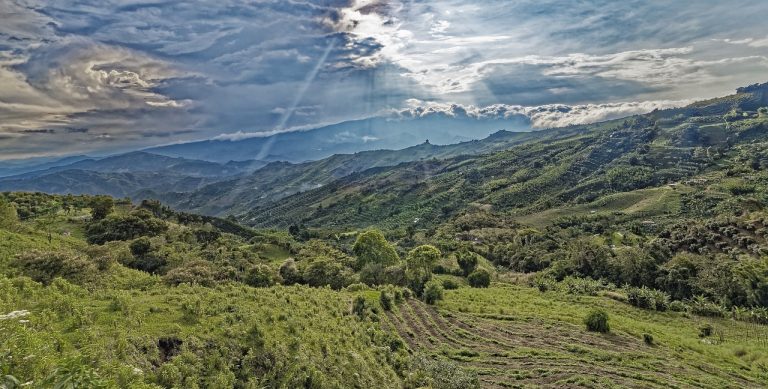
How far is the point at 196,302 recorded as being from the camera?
1004 inches

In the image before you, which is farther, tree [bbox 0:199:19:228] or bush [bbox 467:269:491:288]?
bush [bbox 467:269:491:288]

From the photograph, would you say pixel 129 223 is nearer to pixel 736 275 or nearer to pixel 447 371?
pixel 447 371

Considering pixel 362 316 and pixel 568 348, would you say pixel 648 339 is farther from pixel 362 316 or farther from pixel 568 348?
pixel 362 316

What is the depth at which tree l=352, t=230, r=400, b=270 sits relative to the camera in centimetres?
8006

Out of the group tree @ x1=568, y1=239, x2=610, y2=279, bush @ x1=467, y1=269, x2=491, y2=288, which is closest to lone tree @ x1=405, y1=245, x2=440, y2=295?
bush @ x1=467, y1=269, x2=491, y2=288

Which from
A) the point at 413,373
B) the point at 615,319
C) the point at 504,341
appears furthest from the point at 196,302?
the point at 615,319

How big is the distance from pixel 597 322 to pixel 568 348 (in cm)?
735

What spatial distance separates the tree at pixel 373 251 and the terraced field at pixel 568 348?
26020 millimetres

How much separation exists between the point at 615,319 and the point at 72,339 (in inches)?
2105

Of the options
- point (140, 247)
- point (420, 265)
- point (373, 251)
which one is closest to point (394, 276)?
point (420, 265)

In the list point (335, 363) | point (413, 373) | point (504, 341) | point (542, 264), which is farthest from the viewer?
point (542, 264)

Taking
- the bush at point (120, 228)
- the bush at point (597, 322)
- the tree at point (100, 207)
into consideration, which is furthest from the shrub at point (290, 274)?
the tree at point (100, 207)

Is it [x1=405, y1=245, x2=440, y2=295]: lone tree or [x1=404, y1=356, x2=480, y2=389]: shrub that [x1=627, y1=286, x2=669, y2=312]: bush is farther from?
[x1=404, y1=356, x2=480, y2=389]: shrub

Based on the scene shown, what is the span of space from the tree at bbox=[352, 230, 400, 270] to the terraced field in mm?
26020
